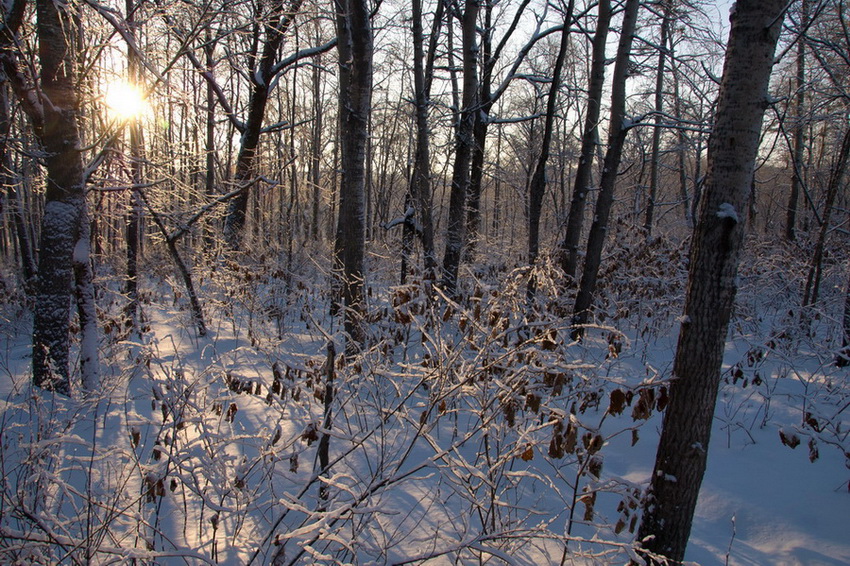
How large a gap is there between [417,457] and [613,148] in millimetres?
5360

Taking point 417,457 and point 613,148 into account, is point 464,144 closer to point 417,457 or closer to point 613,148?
point 613,148

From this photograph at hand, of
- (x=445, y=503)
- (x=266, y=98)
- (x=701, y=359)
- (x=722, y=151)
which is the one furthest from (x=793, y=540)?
(x=266, y=98)

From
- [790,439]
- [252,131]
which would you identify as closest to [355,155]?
[790,439]

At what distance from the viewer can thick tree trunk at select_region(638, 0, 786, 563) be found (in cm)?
238

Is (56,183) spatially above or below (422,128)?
below

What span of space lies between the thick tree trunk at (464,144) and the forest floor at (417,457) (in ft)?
7.17

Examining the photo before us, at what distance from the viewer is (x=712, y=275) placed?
2506 mm

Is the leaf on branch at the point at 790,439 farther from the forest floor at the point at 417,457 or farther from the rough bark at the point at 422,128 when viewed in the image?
the rough bark at the point at 422,128

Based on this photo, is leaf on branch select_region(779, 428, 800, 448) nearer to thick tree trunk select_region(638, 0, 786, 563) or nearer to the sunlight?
thick tree trunk select_region(638, 0, 786, 563)

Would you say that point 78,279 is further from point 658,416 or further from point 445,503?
point 658,416

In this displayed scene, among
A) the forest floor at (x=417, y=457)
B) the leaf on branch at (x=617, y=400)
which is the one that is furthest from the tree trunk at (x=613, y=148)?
the leaf on branch at (x=617, y=400)

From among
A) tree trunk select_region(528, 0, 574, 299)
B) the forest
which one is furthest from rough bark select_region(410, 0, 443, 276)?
tree trunk select_region(528, 0, 574, 299)

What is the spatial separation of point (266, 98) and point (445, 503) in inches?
353

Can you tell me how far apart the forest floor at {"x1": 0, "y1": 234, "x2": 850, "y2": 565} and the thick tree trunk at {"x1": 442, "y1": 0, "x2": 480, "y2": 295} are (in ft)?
7.17
